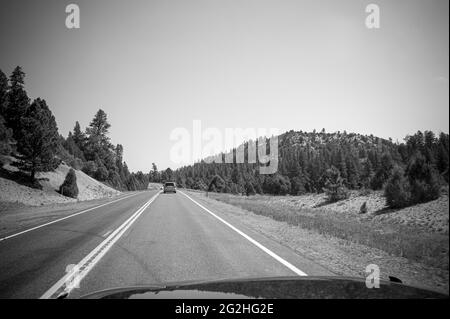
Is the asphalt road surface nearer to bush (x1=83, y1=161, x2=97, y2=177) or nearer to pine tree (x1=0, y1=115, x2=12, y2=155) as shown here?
pine tree (x1=0, y1=115, x2=12, y2=155)

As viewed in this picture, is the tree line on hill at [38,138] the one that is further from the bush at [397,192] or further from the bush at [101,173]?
the bush at [397,192]

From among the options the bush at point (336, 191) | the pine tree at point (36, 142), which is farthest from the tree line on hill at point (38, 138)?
the bush at point (336, 191)

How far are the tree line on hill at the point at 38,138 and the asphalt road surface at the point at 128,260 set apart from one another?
2610 cm

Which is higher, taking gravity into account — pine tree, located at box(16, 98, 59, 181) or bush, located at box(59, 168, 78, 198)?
pine tree, located at box(16, 98, 59, 181)

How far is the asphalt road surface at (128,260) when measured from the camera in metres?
4.76

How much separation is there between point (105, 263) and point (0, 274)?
1.93 meters

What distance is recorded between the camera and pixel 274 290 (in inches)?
127

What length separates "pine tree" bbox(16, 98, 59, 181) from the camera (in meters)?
30.1

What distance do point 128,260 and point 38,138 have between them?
3167 centimetres

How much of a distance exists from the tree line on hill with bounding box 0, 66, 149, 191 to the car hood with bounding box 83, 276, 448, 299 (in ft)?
113

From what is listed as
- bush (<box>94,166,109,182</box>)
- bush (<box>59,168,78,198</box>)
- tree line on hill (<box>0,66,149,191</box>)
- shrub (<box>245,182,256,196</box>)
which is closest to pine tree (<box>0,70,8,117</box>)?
tree line on hill (<box>0,66,149,191</box>)

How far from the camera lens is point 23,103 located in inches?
A: 1770
